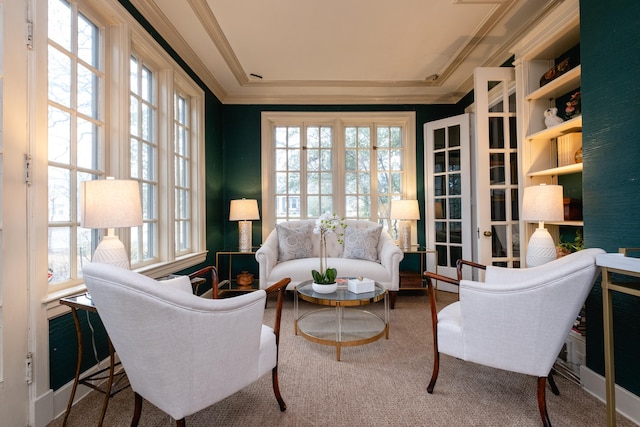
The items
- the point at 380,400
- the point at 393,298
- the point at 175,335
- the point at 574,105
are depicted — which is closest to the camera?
the point at 175,335

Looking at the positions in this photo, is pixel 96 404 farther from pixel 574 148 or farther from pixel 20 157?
pixel 574 148

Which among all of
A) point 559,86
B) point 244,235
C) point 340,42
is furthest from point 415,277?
point 340,42

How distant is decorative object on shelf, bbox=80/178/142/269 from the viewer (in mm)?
1526

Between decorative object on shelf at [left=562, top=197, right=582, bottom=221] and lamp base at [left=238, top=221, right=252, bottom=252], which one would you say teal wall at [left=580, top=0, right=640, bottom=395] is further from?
lamp base at [left=238, top=221, right=252, bottom=252]

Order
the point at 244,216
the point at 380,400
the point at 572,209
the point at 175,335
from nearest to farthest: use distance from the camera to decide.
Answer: the point at 175,335 → the point at 380,400 → the point at 572,209 → the point at 244,216

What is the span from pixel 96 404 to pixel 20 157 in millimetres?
1470

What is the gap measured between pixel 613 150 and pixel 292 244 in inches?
116

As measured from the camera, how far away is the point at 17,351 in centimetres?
144

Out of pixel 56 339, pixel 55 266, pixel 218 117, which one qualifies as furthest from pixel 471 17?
pixel 56 339

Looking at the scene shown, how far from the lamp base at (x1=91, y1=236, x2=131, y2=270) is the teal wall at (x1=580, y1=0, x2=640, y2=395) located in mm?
2838

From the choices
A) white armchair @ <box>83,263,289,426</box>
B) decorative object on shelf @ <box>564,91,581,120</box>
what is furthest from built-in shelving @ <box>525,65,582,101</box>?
white armchair @ <box>83,263,289,426</box>

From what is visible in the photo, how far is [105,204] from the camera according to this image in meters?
1.54

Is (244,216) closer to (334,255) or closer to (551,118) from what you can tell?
(334,255)

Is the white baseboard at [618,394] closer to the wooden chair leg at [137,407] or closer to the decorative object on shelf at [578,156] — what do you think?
the decorative object on shelf at [578,156]
